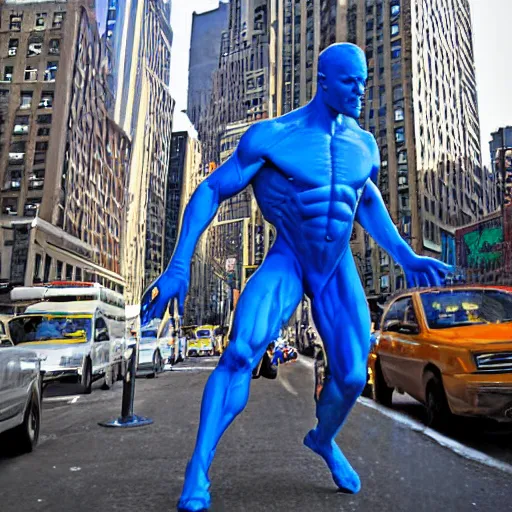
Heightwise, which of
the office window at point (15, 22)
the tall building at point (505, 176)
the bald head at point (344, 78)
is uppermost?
the office window at point (15, 22)

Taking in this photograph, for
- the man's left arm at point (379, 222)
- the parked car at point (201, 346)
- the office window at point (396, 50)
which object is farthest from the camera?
the office window at point (396, 50)

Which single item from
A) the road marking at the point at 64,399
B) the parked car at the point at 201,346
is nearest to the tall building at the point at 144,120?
the parked car at the point at 201,346

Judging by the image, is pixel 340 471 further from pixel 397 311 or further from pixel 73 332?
pixel 73 332

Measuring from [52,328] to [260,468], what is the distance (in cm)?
778

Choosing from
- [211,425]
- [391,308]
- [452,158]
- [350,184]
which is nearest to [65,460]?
[211,425]

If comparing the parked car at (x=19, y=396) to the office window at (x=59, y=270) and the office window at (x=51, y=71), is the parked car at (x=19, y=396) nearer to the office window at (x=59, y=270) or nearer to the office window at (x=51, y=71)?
the office window at (x=59, y=270)

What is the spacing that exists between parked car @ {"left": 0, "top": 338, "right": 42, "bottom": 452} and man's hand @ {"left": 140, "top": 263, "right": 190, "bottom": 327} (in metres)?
1.57

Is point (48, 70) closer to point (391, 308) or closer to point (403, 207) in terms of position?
point (403, 207)

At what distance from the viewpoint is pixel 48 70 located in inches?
741

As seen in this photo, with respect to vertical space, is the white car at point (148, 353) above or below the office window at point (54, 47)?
below

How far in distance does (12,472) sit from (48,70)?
1836cm

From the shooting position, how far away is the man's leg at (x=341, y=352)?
7.27 ft

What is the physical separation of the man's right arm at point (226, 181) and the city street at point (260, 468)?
1.09 metres

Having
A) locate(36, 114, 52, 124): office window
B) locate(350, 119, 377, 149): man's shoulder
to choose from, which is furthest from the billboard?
locate(350, 119, 377, 149): man's shoulder
